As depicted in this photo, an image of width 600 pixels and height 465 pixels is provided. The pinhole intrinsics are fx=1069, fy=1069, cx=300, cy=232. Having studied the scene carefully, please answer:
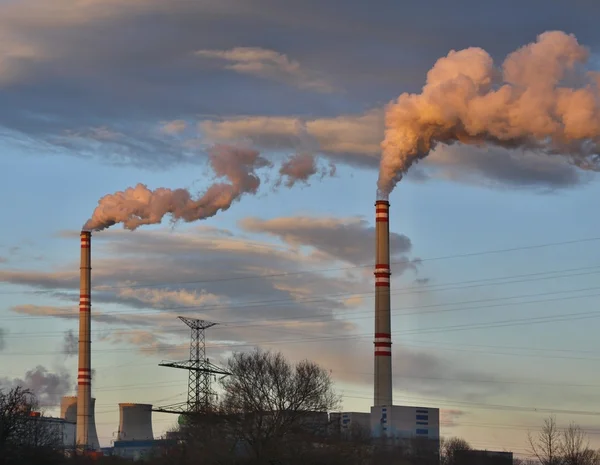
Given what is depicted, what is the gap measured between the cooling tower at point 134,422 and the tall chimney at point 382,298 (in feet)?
113

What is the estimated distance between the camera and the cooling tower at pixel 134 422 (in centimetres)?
8862

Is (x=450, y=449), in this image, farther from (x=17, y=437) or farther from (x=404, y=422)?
(x=17, y=437)

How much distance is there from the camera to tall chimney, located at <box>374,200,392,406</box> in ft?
193

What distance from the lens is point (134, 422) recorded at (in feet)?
293

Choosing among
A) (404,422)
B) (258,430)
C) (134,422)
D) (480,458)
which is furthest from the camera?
(134,422)

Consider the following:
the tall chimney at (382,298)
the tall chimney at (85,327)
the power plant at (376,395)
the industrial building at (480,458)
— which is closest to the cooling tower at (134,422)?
the power plant at (376,395)

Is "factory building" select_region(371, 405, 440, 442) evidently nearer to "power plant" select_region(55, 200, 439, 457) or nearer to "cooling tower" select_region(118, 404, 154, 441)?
"power plant" select_region(55, 200, 439, 457)

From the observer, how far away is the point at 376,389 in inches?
2360

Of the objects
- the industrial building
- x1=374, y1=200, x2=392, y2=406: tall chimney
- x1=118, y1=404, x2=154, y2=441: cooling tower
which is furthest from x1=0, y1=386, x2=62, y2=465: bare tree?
x1=118, y1=404, x2=154, y2=441: cooling tower

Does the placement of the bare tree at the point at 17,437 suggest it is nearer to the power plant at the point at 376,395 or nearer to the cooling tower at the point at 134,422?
the power plant at the point at 376,395

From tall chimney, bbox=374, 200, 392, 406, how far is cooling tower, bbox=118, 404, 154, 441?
34.6 meters

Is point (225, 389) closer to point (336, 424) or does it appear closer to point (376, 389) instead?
point (336, 424)

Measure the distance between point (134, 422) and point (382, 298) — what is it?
1489 inches

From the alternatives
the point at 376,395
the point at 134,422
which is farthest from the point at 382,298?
the point at 134,422
